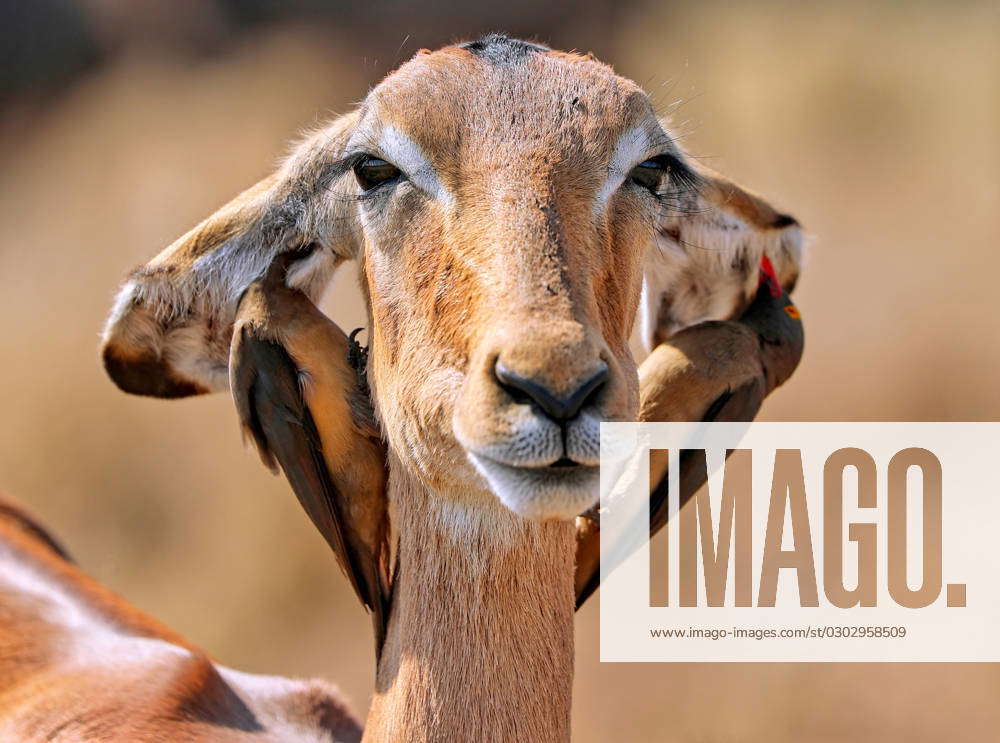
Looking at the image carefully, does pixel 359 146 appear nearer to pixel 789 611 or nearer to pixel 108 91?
pixel 789 611

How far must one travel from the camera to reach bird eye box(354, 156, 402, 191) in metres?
2.52

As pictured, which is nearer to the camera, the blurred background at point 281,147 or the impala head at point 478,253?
the impala head at point 478,253

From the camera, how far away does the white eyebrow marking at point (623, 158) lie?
2.44 m

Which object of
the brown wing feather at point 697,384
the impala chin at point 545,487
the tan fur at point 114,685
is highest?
the brown wing feather at point 697,384

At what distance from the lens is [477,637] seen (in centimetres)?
247

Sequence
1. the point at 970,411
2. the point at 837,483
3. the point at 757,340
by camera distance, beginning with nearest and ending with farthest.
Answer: the point at 757,340, the point at 837,483, the point at 970,411

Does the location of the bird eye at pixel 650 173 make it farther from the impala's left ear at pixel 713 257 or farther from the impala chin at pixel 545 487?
the impala chin at pixel 545 487

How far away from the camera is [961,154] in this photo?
6.67 metres

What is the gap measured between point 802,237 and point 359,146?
1.35 metres

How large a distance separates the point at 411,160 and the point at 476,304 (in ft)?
1.41

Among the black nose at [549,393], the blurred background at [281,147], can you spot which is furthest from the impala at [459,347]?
the blurred background at [281,147]

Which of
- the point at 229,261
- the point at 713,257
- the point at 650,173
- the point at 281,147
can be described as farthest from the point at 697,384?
the point at 281,147

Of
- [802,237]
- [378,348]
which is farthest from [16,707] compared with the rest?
[802,237]

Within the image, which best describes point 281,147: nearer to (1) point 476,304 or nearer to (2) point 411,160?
(2) point 411,160
